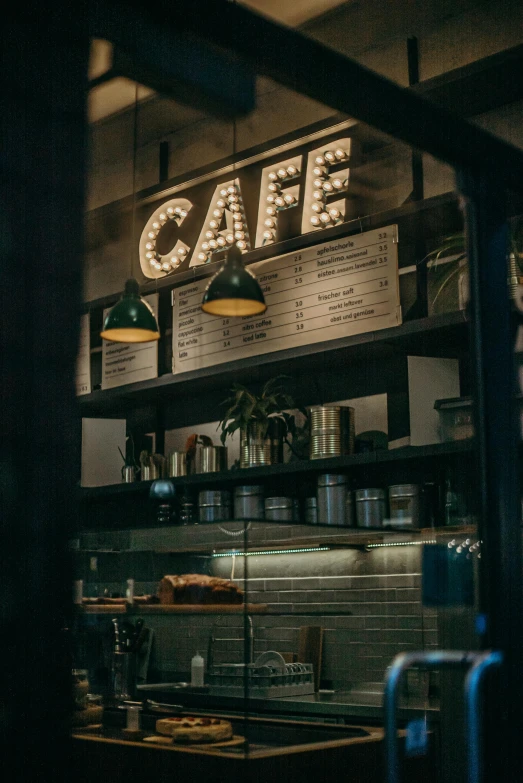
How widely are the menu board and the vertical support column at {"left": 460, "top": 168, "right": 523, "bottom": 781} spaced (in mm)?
1597

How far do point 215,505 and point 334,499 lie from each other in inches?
34.6

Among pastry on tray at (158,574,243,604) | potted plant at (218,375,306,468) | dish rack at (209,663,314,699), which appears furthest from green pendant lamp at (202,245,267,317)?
dish rack at (209,663,314,699)

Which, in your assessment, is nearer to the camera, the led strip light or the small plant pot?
the led strip light

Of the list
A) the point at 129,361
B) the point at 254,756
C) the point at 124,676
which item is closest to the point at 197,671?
the point at 124,676

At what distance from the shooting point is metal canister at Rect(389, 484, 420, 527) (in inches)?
187

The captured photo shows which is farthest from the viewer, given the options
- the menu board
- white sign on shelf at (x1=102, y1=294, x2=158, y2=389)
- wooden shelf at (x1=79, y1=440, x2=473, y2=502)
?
white sign on shelf at (x1=102, y1=294, x2=158, y2=389)

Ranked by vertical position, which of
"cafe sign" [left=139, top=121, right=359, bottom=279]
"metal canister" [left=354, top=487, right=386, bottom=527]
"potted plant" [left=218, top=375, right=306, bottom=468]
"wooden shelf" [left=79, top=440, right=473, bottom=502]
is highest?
"cafe sign" [left=139, top=121, right=359, bottom=279]

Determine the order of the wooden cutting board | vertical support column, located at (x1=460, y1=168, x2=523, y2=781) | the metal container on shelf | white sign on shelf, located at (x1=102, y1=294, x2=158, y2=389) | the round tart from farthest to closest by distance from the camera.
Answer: white sign on shelf, located at (x1=102, y1=294, x2=158, y2=389)
the metal container on shelf
the wooden cutting board
the round tart
vertical support column, located at (x1=460, y1=168, x2=523, y2=781)

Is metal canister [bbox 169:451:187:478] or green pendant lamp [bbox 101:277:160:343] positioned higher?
green pendant lamp [bbox 101:277:160:343]

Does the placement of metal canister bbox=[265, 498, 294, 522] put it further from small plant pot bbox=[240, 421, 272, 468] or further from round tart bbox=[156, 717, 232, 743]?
round tart bbox=[156, 717, 232, 743]

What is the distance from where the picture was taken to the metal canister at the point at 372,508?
4836mm

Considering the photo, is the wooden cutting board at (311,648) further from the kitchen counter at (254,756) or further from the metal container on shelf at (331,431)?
the metal container on shelf at (331,431)

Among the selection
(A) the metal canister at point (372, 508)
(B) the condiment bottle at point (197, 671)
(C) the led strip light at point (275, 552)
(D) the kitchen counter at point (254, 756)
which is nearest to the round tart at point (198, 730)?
(D) the kitchen counter at point (254, 756)

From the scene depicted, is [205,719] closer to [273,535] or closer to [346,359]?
[273,535]
